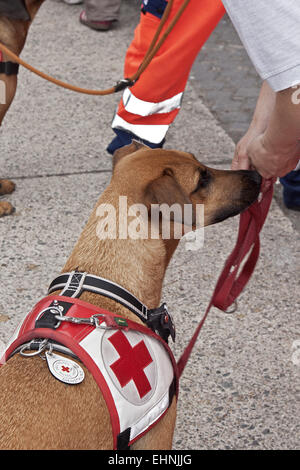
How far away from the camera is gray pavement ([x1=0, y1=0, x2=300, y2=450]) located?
3.05 metres

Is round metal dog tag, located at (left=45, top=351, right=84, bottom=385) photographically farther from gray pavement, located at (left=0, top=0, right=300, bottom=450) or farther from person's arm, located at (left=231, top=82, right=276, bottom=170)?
person's arm, located at (left=231, top=82, right=276, bottom=170)

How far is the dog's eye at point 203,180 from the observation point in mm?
2604

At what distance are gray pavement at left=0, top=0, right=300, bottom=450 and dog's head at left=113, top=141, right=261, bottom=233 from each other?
1004 mm

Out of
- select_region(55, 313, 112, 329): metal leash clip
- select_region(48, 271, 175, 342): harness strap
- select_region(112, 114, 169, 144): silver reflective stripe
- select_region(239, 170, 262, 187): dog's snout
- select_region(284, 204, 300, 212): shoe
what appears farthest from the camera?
select_region(284, 204, 300, 212): shoe

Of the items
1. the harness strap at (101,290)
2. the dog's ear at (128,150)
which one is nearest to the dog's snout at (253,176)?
the dog's ear at (128,150)

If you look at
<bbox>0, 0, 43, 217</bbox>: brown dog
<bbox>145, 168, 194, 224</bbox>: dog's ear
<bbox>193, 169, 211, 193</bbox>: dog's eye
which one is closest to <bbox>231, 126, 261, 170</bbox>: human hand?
<bbox>193, 169, 211, 193</bbox>: dog's eye

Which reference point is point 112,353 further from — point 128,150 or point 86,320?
point 128,150

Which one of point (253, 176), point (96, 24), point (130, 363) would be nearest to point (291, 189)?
point (253, 176)

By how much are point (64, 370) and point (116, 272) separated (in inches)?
18.1

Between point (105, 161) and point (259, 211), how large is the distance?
2299 millimetres

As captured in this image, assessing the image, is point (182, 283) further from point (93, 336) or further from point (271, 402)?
point (93, 336)

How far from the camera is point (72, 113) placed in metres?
5.61

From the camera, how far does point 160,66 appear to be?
3.75 m

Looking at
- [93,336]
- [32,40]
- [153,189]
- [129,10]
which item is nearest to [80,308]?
[93,336]
